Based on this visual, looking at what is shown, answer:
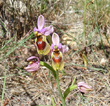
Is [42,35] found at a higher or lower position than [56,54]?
higher

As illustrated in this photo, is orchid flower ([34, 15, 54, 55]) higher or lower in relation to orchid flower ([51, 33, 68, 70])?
higher

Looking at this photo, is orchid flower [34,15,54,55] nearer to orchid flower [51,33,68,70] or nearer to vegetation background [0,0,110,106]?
orchid flower [51,33,68,70]

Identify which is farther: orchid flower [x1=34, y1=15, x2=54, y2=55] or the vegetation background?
the vegetation background

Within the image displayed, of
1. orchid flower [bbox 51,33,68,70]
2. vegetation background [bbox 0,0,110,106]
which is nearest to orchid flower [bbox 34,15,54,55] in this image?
orchid flower [bbox 51,33,68,70]

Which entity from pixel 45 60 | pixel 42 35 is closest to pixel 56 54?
pixel 42 35

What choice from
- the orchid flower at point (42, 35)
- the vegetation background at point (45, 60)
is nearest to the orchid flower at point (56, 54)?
the orchid flower at point (42, 35)

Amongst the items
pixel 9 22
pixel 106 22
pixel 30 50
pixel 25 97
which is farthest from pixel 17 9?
pixel 106 22

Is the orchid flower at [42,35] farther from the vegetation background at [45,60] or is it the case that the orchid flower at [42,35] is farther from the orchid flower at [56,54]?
the vegetation background at [45,60]

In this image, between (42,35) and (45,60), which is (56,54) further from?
Result: (45,60)

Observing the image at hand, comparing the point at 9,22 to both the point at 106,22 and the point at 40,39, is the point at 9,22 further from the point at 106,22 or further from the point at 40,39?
the point at 106,22
